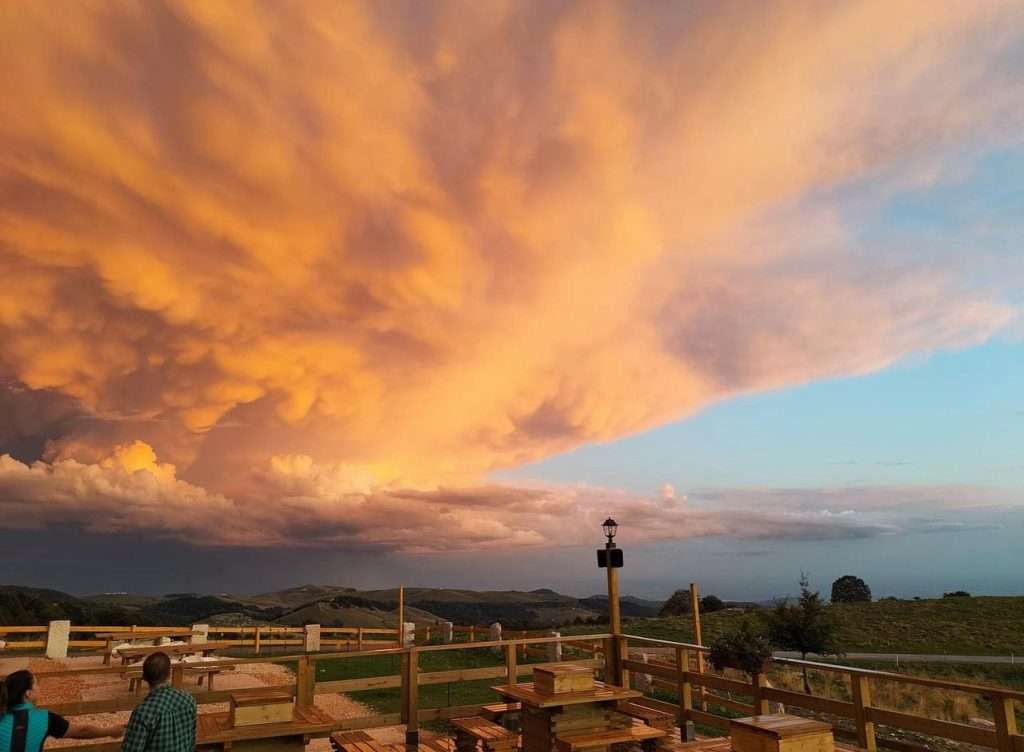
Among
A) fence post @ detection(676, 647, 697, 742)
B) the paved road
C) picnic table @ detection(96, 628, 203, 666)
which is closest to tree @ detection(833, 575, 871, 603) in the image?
the paved road

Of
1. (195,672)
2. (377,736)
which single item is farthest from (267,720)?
(195,672)

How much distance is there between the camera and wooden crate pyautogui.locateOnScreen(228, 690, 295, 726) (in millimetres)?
6965

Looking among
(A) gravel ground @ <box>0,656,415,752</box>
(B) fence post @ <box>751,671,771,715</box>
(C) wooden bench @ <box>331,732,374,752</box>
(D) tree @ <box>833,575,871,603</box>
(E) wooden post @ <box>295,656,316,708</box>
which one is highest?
(E) wooden post @ <box>295,656,316,708</box>

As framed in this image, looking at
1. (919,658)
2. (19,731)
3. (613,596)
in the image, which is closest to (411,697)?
(613,596)

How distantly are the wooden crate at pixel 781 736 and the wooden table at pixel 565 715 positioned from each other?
8.57 feet

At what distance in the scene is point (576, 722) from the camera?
25.3 ft

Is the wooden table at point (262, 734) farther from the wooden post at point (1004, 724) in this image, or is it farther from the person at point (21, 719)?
the wooden post at point (1004, 724)

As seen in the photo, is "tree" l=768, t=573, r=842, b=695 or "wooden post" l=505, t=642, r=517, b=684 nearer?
"wooden post" l=505, t=642, r=517, b=684

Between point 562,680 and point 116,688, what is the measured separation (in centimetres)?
1409

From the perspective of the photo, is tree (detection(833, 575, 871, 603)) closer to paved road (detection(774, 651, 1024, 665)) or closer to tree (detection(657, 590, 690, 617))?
tree (detection(657, 590, 690, 617))

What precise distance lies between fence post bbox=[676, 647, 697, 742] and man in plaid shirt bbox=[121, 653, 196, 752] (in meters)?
6.98

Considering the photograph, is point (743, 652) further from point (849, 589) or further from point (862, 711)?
point (849, 589)

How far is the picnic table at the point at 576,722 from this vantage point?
7445mm

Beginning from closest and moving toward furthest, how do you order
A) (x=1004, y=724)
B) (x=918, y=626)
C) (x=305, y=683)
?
1. (x=1004, y=724)
2. (x=305, y=683)
3. (x=918, y=626)
